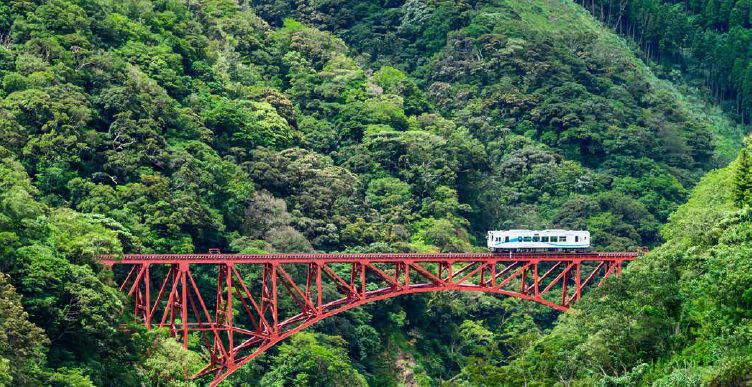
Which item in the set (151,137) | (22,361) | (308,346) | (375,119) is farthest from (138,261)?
(375,119)

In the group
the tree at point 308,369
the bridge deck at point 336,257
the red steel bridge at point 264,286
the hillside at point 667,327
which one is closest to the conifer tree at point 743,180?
the hillside at point 667,327

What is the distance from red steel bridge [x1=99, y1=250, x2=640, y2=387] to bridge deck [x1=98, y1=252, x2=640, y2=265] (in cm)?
5

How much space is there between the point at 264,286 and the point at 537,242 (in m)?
15.9

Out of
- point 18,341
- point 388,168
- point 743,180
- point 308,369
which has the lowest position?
point 308,369

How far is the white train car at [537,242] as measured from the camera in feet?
241

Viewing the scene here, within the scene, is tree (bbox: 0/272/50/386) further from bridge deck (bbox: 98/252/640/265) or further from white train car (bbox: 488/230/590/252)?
white train car (bbox: 488/230/590/252)

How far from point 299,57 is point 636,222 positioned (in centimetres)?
3125

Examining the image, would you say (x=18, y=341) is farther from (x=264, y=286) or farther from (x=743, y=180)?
(x=743, y=180)

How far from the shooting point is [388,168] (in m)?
103

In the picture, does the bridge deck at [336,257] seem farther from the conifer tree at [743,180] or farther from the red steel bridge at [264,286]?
the conifer tree at [743,180]

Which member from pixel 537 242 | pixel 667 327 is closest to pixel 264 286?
pixel 537 242

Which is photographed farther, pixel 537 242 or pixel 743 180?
pixel 537 242

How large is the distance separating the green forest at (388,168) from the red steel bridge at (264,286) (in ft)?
5.05

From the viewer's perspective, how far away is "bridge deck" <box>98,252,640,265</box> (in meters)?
63.2
